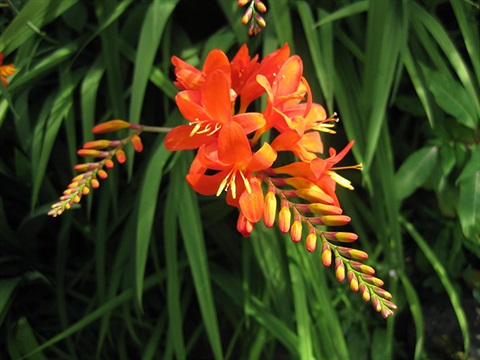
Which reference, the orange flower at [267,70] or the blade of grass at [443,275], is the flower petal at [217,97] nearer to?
the orange flower at [267,70]

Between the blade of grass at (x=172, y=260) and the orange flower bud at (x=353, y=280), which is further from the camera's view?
the blade of grass at (x=172, y=260)

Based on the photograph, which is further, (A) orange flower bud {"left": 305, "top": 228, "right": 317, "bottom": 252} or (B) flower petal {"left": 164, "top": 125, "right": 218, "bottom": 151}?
(B) flower petal {"left": 164, "top": 125, "right": 218, "bottom": 151}

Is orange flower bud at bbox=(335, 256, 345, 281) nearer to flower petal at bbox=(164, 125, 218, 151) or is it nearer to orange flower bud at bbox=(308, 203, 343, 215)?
orange flower bud at bbox=(308, 203, 343, 215)

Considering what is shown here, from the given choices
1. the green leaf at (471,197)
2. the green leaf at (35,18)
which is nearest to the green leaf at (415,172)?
the green leaf at (471,197)

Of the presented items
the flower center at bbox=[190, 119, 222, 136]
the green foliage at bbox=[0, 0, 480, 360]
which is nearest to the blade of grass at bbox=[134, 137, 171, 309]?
the green foliage at bbox=[0, 0, 480, 360]

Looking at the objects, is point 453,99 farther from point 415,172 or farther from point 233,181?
point 233,181

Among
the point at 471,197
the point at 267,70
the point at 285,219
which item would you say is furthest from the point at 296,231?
the point at 471,197
